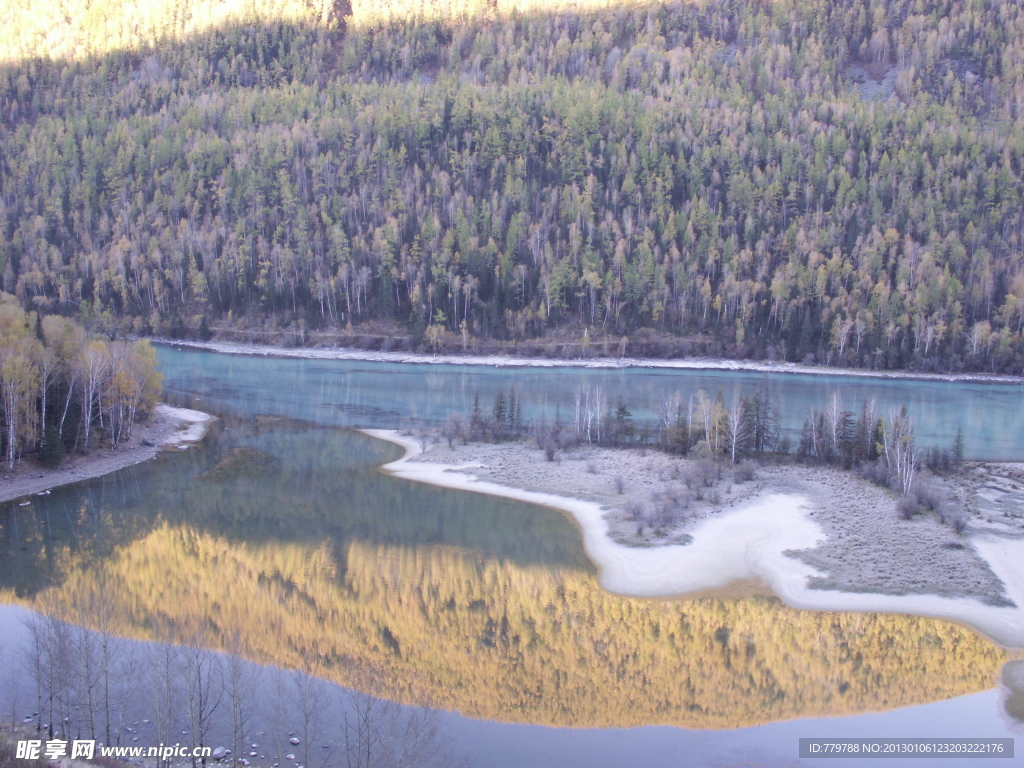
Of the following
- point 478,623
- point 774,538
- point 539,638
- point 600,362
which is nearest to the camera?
point 539,638

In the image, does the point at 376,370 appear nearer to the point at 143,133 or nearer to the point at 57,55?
the point at 143,133

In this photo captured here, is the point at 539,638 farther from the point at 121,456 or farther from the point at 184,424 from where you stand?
the point at 184,424

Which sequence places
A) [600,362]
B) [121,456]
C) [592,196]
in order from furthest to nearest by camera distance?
[592,196] < [600,362] < [121,456]

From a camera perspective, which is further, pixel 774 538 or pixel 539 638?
pixel 774 538

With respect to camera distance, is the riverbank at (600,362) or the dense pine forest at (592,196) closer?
the riverbank at (600,362)

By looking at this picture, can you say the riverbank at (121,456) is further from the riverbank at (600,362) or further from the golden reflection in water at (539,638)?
the riverbank at (600,362)

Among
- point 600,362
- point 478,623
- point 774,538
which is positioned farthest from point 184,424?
point 600,362

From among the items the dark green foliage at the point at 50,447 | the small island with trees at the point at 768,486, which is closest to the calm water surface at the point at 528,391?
the small island with trees at the point at 768,486
